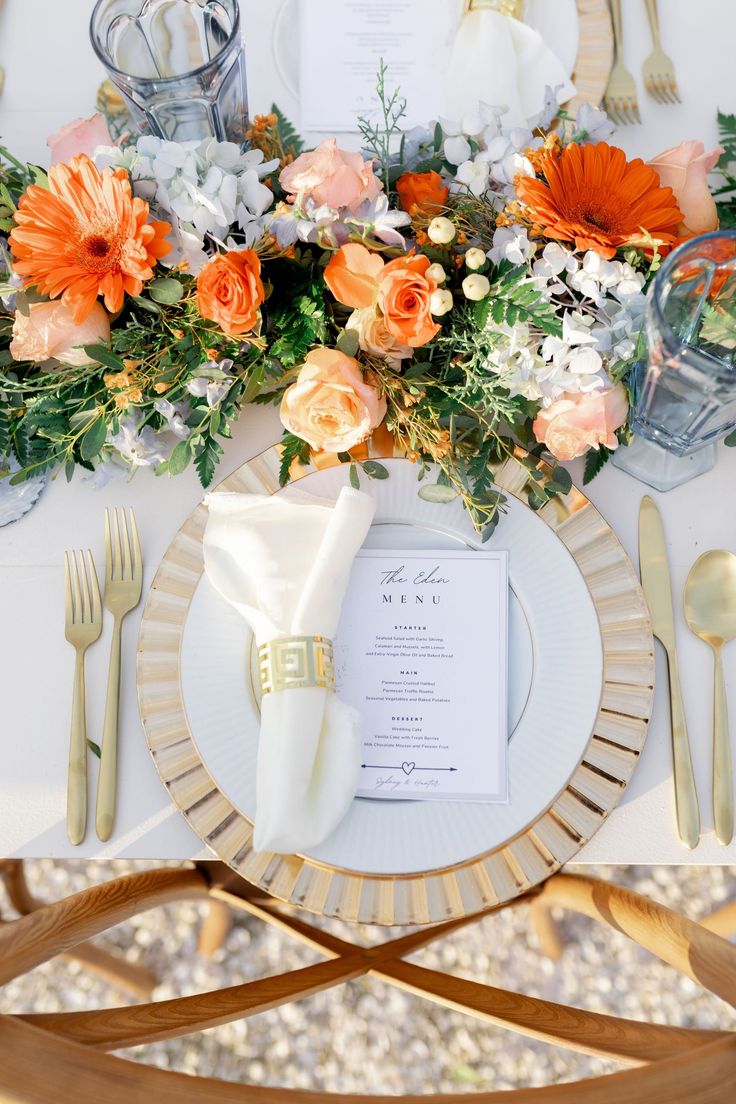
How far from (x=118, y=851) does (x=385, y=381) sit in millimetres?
522

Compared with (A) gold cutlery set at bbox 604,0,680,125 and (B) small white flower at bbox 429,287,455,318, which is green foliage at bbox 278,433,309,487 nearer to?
(B) small white flower at bbox 429,287,455,318

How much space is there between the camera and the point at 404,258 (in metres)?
0.69

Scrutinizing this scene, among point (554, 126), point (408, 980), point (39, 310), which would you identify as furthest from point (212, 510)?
point (408, 980)

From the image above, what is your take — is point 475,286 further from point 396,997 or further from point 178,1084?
point 396,997

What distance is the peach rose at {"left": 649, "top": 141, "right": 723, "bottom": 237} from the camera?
2.51 ft

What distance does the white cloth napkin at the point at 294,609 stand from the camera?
708mm

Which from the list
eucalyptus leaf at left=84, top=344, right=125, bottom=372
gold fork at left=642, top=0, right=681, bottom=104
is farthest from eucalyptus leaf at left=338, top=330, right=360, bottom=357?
gold fork at left=642, top=0, right=681, bottom=104

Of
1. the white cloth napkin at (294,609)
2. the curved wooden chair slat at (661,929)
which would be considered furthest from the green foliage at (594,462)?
the curved wooden chair slat at (661,929)

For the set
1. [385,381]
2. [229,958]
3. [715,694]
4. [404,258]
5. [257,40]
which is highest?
[257,40]

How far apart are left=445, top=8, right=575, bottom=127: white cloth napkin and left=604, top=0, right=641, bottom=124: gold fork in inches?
2.5

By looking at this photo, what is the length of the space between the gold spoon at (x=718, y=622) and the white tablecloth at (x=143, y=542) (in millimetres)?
11

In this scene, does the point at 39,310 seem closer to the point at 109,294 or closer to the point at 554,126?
the point at 109,294

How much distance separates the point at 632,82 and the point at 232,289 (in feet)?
2.04

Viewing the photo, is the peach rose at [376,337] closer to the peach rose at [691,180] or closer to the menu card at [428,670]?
the menu card at [428,670]
